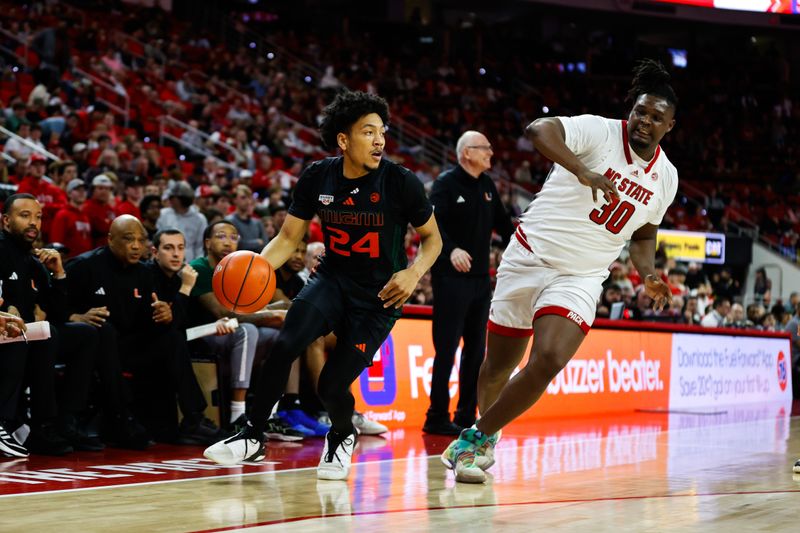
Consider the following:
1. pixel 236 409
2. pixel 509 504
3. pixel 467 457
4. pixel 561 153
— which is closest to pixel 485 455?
pixel 467 457

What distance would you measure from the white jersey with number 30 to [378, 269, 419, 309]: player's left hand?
2.61ft

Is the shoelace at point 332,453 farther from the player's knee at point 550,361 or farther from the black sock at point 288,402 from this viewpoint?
the black sock at point 288,402

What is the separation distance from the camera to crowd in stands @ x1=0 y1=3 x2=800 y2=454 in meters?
7.51

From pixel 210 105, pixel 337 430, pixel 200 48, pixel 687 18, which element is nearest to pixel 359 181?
pixel 337 430

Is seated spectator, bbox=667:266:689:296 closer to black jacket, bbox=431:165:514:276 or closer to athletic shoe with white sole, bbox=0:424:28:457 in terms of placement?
black jacket, bbox=431:165:514:276

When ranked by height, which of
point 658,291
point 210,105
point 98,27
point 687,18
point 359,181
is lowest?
point 658,291

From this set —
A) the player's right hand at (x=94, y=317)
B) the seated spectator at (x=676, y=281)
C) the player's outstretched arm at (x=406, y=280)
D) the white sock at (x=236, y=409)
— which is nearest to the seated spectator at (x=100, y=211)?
the white sock at (x=236, y=409)

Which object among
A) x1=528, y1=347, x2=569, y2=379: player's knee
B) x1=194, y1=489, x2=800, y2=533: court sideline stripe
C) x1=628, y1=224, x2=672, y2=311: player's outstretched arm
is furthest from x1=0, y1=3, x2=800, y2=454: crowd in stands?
x1=628, y1=224, x2=672, y2=311: player's outstretched arm

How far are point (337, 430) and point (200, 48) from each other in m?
19.7

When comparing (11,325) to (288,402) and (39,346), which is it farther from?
(288,402)

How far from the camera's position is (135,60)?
21.0m

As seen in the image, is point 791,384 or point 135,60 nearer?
point 791,384

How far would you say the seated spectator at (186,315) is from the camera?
7.62 meters

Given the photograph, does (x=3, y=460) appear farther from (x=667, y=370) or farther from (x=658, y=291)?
(x=667, y=370)
